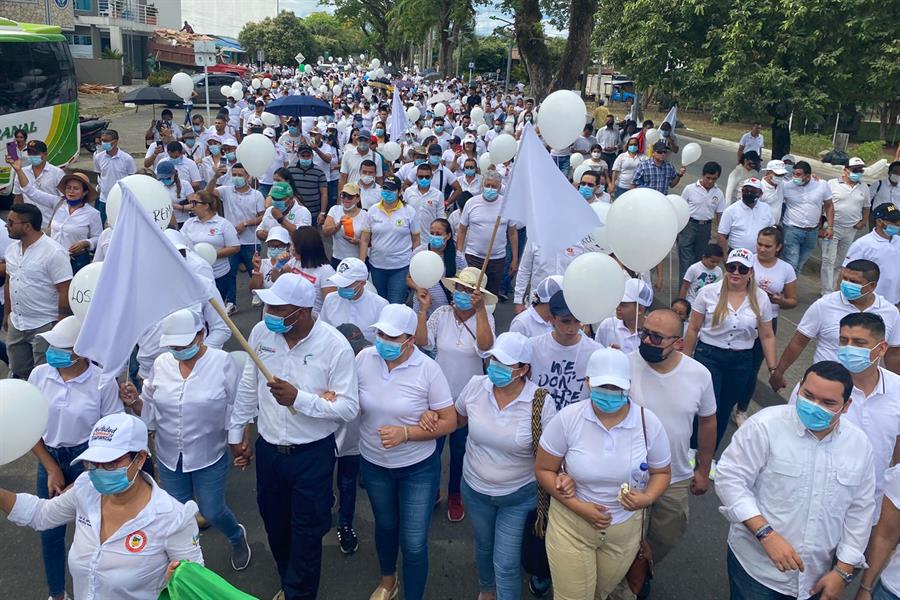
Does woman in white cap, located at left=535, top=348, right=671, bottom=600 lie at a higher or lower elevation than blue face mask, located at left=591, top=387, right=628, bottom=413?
lower

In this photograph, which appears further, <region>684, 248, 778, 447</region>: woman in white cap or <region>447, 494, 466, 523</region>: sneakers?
<region>684, 248, 778, 447</region>: woman in white cap

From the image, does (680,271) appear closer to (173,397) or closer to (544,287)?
(544,287)

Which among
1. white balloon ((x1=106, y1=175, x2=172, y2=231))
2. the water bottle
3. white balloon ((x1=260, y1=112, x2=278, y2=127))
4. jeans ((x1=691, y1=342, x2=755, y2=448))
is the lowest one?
jeans ((x1=691, y1=342, x2=755, y2=448))

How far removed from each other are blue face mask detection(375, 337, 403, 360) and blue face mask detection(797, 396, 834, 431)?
1854 millimetres

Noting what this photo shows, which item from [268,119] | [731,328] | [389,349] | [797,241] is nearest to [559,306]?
[389,349]

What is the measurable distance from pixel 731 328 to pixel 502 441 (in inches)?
92.1

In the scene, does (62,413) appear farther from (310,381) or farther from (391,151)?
(391,151)

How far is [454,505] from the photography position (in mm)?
4742

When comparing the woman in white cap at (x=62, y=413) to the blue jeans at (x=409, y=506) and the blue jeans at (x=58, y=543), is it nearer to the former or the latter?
the blue jeans at (x=58, y=543)

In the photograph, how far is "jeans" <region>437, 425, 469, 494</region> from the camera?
173 inches

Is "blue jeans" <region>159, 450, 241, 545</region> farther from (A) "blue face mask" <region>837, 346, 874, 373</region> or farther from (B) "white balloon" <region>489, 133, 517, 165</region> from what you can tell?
(B) "white balloon" <region>489, 133, 517, 165</region>

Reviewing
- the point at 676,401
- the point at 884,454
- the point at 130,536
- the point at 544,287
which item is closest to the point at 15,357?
the point at 130,536

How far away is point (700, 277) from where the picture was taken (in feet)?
19.8

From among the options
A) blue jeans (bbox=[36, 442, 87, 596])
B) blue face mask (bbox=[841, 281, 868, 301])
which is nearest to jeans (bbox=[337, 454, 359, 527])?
blue jeans (bbox=[36, 442, 87, 596])
